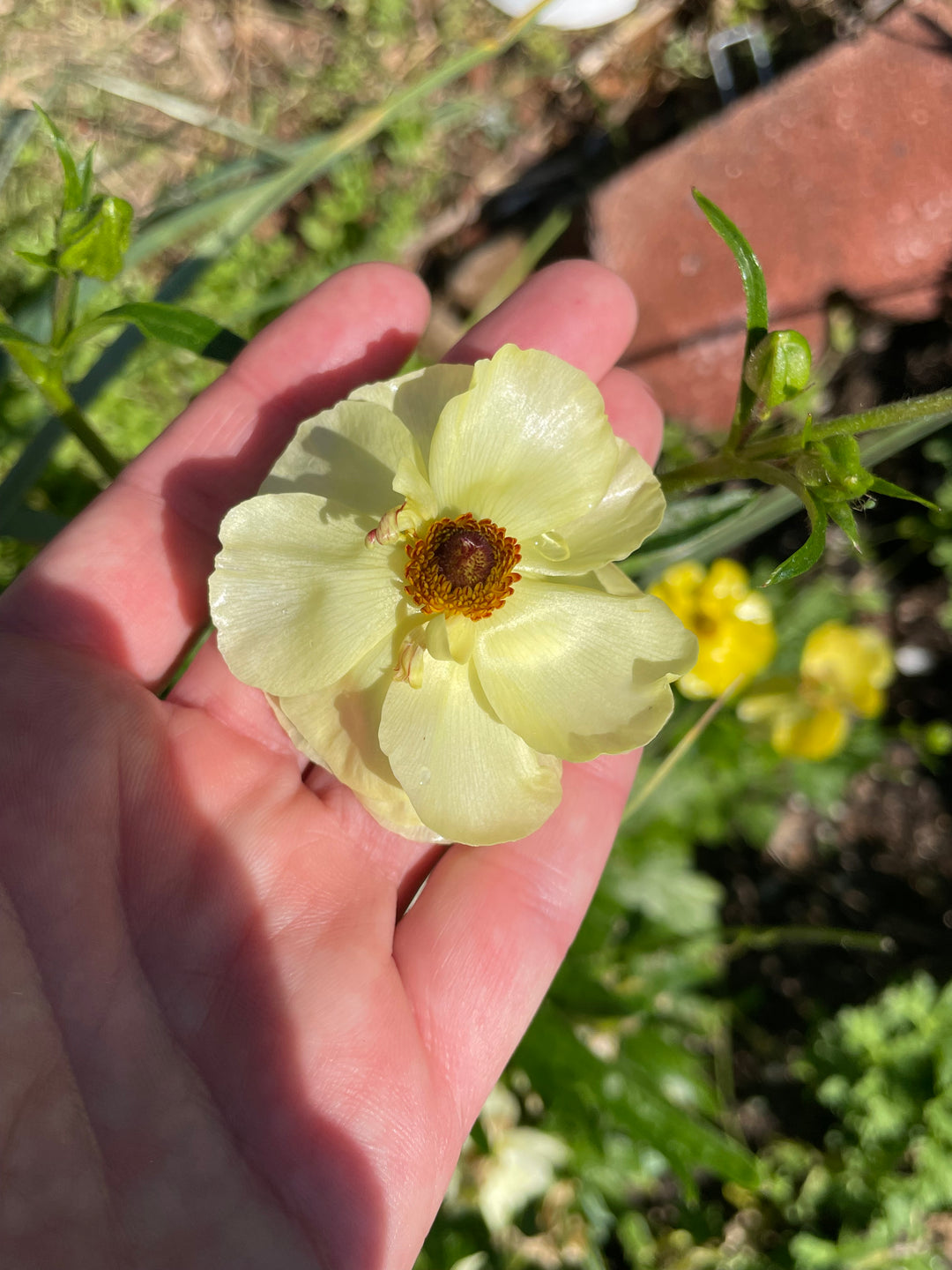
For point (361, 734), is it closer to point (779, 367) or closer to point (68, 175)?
point (779, 367)

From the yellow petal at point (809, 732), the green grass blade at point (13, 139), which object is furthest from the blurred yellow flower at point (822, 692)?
the green grass blade at point (13, 139)

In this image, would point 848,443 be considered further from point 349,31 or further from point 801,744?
point 349,31

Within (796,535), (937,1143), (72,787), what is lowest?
(937,1143)

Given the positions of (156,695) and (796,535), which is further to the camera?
(796,535)

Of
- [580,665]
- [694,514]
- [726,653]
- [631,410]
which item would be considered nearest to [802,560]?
[580,665]

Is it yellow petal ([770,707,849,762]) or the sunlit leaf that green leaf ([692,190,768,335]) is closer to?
the sunlit leaf

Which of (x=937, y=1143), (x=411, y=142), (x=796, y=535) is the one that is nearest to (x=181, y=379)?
(x=411, y=142)
